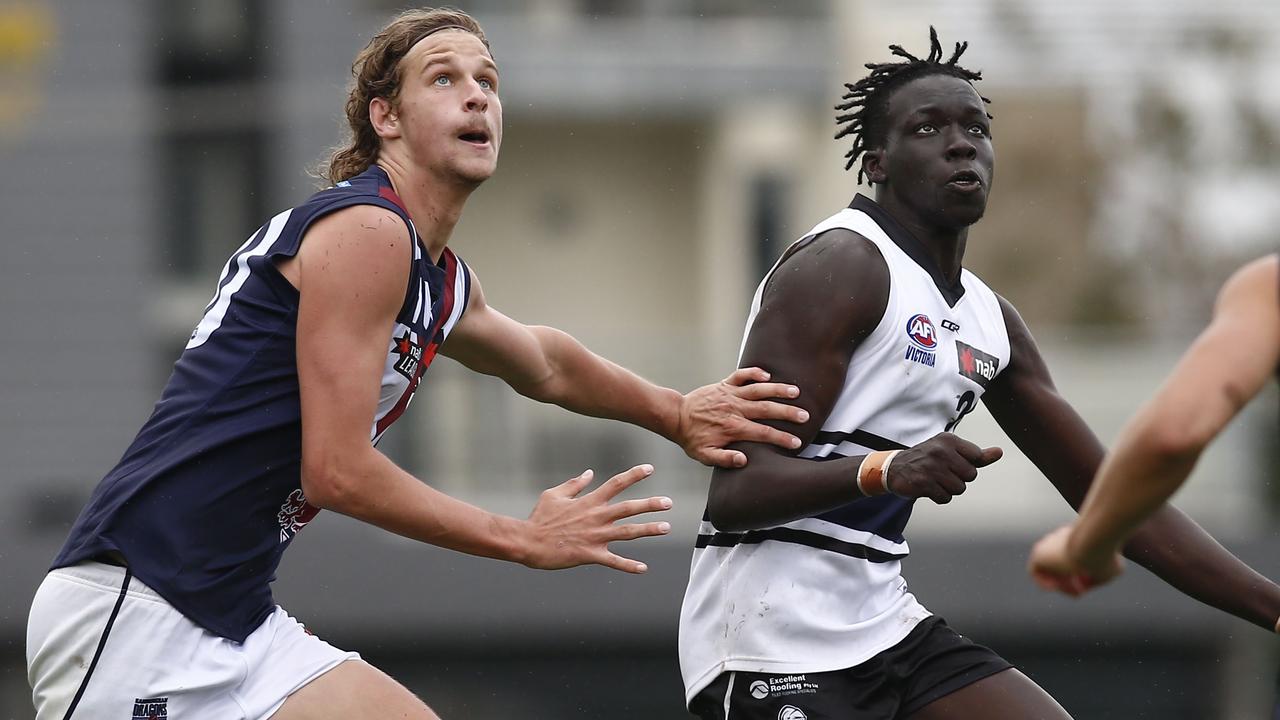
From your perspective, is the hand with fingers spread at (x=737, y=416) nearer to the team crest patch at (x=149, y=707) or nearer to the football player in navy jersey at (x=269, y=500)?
the football player in navy jersey at (x=269, y=500)

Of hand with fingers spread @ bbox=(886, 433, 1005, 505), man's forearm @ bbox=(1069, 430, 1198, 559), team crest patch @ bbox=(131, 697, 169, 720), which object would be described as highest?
man's forearm @ bbox=(1069, 430, 1198, 559)

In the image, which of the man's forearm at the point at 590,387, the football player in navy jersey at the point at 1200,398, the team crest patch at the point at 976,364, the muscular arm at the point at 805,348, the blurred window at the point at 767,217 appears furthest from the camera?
the blurred window at the point at 767,217

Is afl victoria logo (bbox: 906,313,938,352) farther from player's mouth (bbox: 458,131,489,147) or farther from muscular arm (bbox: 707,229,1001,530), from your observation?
player's mouth (bbox: 458,131,489,147)

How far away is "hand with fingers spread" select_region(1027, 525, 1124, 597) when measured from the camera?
11.8ft

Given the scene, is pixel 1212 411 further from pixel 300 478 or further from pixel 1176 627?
pixel 1176 627

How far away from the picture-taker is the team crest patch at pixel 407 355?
446 centimetres

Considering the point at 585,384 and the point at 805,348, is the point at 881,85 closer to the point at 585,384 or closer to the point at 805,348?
the point at 805,348

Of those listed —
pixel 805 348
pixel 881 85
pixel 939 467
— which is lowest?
pixel 939 467

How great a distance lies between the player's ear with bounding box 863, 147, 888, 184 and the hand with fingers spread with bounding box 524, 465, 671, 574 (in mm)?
1164

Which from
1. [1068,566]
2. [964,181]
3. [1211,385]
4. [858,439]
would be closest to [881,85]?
[964,181]

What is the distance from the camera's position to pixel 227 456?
14.2ft

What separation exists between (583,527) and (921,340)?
1038mm

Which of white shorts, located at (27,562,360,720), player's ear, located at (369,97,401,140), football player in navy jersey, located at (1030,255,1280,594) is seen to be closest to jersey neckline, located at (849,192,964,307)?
player's ear, located at (369,97,401,140)

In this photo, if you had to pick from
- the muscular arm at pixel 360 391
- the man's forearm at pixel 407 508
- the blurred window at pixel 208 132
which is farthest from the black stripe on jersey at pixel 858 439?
the blurred window at pixel 208 132
